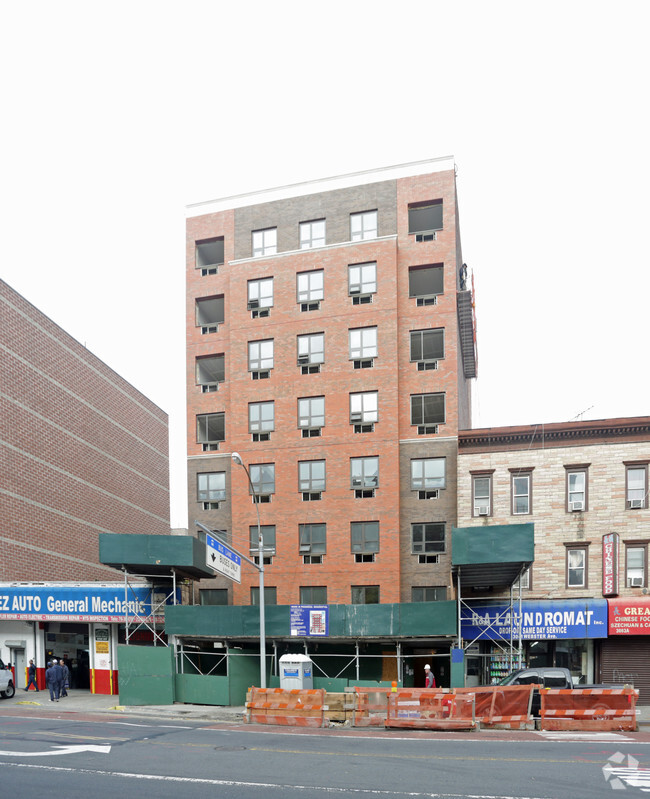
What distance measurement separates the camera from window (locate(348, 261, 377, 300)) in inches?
1503

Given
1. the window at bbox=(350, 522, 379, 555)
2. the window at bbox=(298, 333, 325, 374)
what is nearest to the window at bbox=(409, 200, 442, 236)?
the window at bbox=(298, 333, 325, 374)

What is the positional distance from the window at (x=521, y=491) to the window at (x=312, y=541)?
9.02 m

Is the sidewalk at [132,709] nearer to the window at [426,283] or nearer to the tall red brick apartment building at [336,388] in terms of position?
the tall red brick apartment building at [336,388]

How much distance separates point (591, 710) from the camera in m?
23.2

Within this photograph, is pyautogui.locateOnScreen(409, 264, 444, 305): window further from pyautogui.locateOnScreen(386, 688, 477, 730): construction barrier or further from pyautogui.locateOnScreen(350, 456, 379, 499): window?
pyautogui.locateOnScreen(386, 688, 477, 730): construction barrier

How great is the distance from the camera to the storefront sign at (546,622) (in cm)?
3278

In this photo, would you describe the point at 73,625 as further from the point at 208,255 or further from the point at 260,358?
the point at 208,255

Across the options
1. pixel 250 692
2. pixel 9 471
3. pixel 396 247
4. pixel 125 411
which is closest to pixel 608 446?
pixel 396 247

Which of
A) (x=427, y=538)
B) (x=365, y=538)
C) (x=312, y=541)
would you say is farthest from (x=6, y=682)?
(x=427, y=538)

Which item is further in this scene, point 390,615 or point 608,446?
point 608,446

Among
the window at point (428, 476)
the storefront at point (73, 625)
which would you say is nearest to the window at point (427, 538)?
Result: the window at point (428, 476)

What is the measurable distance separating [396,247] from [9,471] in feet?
77.9

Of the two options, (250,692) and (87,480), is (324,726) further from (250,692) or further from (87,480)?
(87,480)

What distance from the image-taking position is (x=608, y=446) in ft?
112
